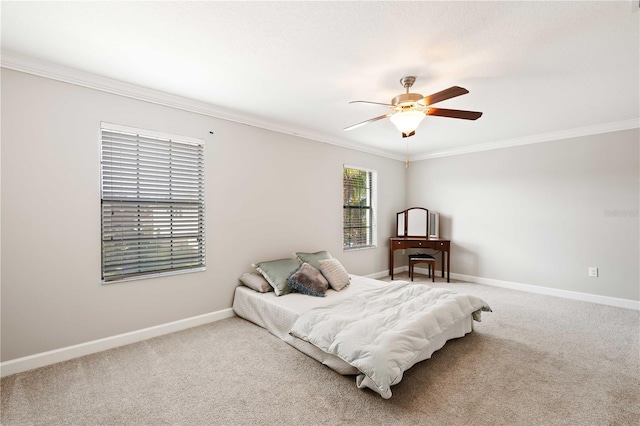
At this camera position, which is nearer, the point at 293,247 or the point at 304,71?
the point at 304,71

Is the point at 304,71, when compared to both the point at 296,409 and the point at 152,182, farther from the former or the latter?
the point at 296,409

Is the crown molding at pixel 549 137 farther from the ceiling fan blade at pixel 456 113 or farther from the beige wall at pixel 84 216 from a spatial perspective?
the beige wall at pixel 84 216

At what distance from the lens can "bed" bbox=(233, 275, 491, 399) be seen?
2.00 m

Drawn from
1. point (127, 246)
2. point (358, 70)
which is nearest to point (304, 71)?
point (358, 70)

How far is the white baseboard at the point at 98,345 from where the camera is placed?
94.1 inches

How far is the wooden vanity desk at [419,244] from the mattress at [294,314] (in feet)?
6.24

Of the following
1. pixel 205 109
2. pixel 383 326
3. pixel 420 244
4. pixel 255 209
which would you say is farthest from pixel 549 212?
pixel 205 109

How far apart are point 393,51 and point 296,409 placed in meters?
2.61

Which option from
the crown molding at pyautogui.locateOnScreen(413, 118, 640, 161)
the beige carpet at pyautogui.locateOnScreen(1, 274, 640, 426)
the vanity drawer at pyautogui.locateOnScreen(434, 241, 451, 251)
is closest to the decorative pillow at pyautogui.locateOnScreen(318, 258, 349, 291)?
the beige carpet at pyautogui.locateOnScreen(1, 274, 640, 426)

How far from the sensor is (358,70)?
2.57 meters

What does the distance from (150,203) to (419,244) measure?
4383 mm

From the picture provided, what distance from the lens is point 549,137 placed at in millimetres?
4617

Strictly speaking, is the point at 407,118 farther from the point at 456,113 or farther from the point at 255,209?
the point at 255,209

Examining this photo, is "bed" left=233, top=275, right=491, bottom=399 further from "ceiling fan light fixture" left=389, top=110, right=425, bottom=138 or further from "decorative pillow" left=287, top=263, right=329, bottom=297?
"ceiling fan light fixture" left=389, top=110, right=425, bottom=138
